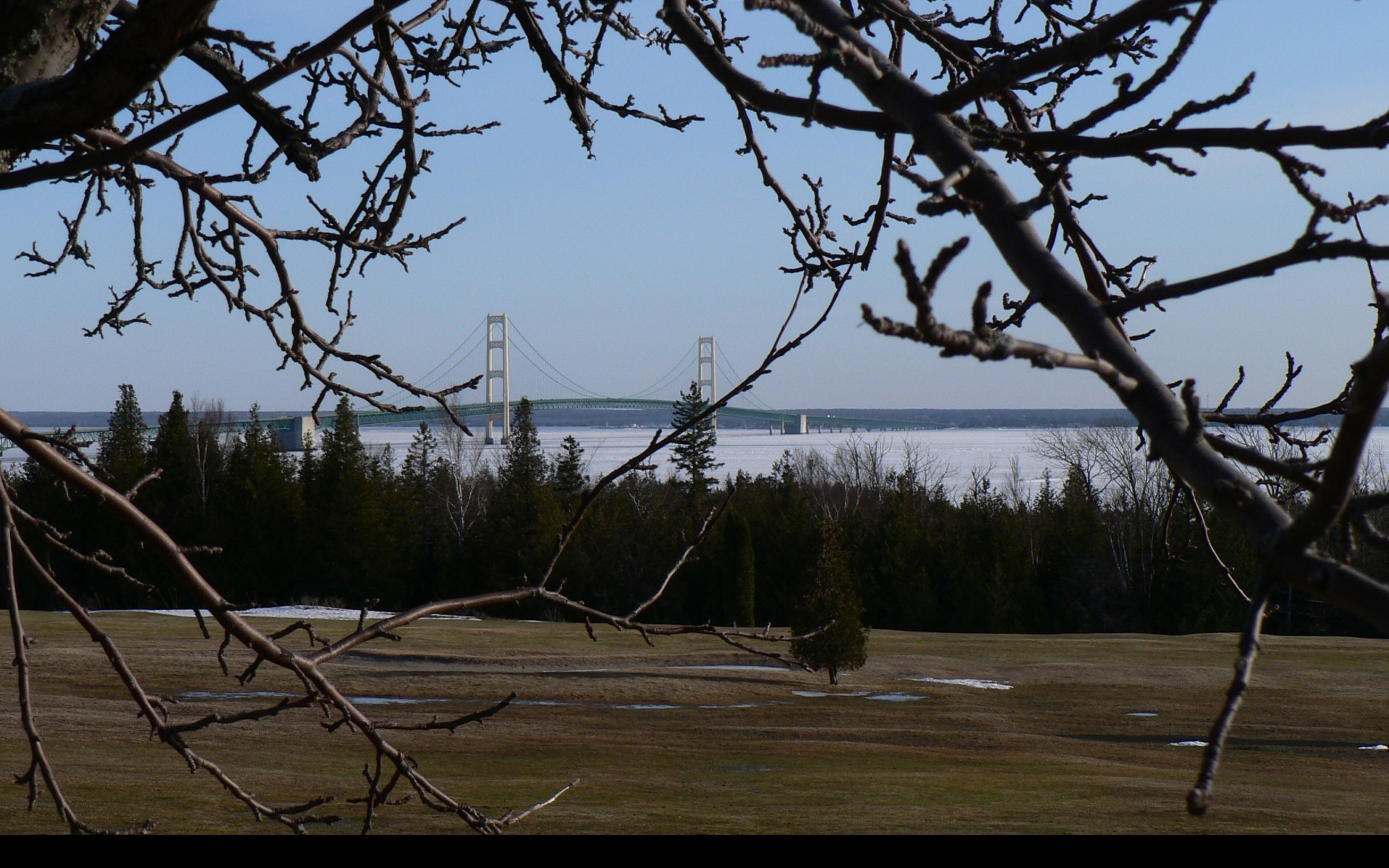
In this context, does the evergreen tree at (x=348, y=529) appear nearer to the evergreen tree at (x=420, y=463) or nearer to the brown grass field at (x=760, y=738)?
the evergreen tree at (x=420, y=463)

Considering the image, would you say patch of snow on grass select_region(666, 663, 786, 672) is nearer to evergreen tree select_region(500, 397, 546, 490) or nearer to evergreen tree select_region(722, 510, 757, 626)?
evergreen tree select_region(722, 510, 757, 626)

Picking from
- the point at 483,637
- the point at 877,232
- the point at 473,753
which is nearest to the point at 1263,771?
the point at 473,753

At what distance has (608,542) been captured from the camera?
32469 mm

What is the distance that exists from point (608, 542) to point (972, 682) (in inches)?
536

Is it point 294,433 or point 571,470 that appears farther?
point 294,433

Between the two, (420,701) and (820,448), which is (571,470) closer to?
(420,701)

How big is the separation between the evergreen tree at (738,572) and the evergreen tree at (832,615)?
292 inches

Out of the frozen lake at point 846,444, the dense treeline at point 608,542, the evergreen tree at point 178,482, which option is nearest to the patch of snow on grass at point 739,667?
the dense treeline at point 608,542

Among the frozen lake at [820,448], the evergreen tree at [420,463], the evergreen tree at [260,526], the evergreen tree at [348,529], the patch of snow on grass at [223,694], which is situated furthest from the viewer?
the frozen lake at [820,448]

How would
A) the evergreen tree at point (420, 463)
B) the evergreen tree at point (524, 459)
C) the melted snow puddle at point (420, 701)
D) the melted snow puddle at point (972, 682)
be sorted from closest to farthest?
the melted snow puddle at point (420, 701)
the melted snow puddle at point (972, 682)
the evergreen tree at point (524, 459)
the evergreen tree at point (420, 463)

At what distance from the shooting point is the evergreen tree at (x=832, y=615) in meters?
19.2

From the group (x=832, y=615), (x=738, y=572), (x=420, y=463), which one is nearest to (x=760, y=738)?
(x=832, y=615)

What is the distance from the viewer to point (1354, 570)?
32.9 inches
